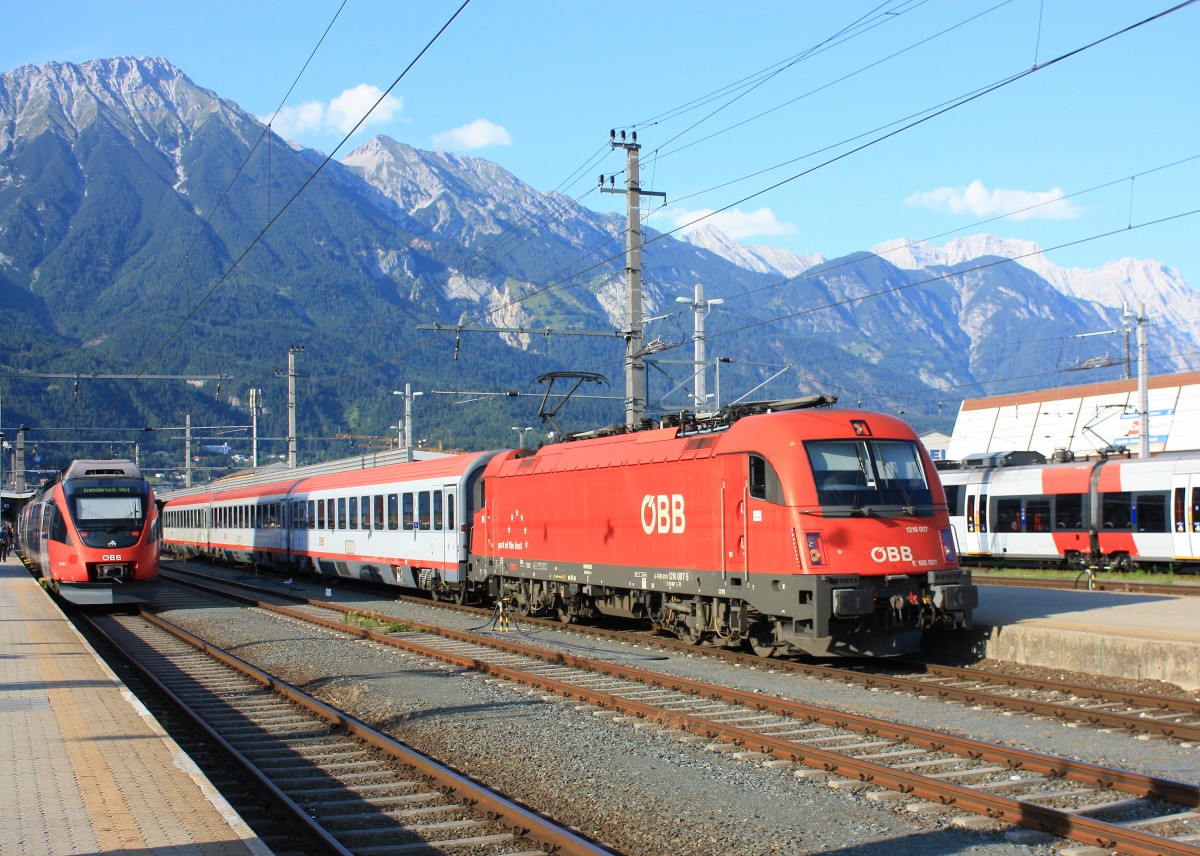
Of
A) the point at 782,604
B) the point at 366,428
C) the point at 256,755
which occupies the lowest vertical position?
the point at 256,755

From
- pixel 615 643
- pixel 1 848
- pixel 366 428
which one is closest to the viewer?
pixel 1 848

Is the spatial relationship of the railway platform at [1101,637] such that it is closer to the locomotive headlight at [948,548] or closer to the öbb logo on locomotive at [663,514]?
the locomotive headlight at [948,548]

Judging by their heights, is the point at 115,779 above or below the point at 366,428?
below

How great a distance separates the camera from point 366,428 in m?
184

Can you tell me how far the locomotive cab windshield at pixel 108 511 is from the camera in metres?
24.7

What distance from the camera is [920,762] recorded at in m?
9.18

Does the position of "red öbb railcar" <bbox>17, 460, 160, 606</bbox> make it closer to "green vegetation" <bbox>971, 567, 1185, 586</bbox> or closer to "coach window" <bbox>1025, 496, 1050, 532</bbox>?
"green vegetation" <bbox>971, 567, 1185, 586</bbox>

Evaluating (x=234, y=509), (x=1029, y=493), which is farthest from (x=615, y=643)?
(x=234, y=509)

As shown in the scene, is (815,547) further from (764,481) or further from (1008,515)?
(1008,515)

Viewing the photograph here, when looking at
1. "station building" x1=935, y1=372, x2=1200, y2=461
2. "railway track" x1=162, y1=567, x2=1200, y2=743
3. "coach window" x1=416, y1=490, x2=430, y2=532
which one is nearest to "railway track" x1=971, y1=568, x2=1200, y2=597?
"railway track" x1=162, y1=567, x2=1200, y2=743

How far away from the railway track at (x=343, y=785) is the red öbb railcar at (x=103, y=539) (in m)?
10.6

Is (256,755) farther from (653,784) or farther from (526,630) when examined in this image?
(526,630)

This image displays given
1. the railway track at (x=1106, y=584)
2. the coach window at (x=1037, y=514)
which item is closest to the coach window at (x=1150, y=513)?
the railway track at (x=1106, y=584)

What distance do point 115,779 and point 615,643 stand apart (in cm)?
1047
